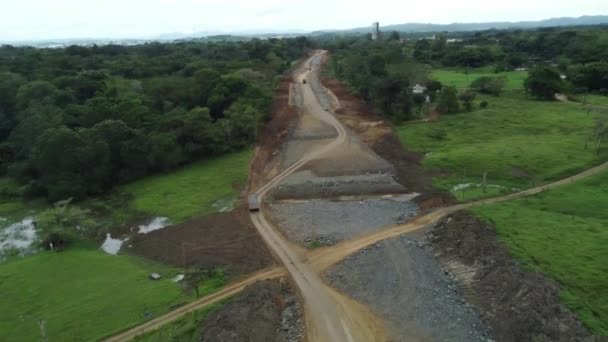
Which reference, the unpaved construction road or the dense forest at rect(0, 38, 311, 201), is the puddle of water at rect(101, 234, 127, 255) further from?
the unpaved construction road

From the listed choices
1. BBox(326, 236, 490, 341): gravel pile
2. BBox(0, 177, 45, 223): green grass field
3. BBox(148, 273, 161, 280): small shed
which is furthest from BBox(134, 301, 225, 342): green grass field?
BBox(0, 177, 45, 223): green grass field

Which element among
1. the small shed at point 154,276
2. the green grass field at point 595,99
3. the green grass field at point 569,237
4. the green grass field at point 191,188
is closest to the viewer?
the green grass field at point 569,237

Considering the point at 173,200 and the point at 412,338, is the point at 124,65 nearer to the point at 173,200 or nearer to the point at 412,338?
the point at 173,200

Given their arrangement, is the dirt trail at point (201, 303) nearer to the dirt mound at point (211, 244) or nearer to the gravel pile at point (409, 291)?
the dirt mound at point (211, 244)

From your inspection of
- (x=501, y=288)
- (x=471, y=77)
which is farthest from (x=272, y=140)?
(x=471, y=77)

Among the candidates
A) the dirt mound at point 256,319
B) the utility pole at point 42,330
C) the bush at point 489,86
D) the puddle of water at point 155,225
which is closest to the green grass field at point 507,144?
the bush at point 489,86
